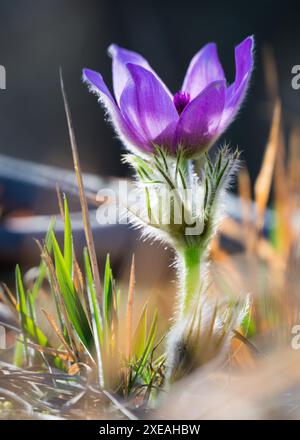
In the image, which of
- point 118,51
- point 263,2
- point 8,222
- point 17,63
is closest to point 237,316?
point 118,51

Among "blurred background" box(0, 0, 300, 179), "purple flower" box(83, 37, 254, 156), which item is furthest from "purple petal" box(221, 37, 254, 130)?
"blurred background" box(0, 0, 300, 179)

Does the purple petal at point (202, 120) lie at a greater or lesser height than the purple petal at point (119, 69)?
lesser

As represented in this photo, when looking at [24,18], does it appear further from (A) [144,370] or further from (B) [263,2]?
(A) [144,370]

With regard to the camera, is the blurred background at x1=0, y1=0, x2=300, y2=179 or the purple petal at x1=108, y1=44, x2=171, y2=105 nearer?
the purple petal at x1=108, y1=44, x2=171, y2=105

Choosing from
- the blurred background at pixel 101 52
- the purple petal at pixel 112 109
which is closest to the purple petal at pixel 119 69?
the purple petal at pixel 112 109

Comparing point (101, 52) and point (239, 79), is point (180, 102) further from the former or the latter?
point (101, 52)

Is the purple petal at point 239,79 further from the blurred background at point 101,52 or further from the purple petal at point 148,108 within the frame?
the blurred background at point 101,52

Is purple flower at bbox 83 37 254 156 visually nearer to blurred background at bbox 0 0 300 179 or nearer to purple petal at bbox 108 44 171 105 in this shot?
purple petal at bbox 108 44 171 105

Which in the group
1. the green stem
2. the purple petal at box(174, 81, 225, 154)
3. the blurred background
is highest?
the blurred background
